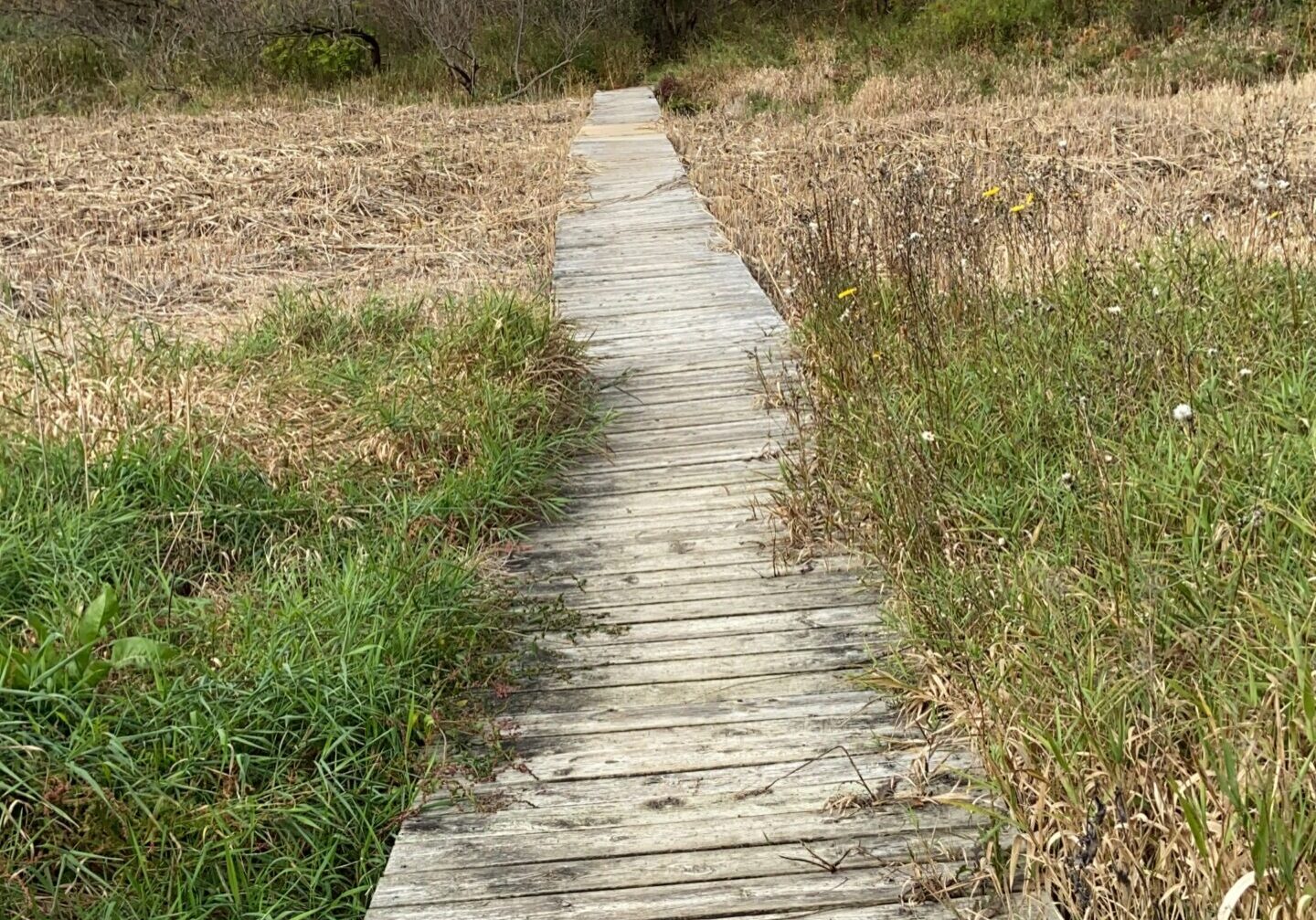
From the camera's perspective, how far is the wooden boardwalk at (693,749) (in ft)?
8.17

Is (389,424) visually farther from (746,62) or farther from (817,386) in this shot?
(746,62)

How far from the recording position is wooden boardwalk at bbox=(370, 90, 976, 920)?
2490 mm

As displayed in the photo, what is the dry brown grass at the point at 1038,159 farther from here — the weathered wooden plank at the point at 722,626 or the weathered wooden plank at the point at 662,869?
the weathered wooden plank at the point at 662,869

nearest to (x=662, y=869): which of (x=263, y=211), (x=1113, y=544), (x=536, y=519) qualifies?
(x=1113, y=544)

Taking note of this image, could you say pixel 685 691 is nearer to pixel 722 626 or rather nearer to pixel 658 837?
pixel 722 626

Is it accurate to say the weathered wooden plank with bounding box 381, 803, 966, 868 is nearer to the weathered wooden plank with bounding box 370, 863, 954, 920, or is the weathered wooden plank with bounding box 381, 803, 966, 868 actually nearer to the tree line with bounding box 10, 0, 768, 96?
the weathered wooden plank with bounding box 370, 863, 954, 920

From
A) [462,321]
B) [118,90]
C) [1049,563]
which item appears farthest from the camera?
[118,90]

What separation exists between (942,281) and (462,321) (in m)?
2.36

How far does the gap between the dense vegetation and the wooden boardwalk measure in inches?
557

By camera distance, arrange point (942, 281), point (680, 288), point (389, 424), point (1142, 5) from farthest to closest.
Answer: point (1142, 5) < point (680, 288) < point (942, 281) < point (389, 424)

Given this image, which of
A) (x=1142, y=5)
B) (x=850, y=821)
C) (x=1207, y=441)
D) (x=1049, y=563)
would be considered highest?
(x=1142, y=5)

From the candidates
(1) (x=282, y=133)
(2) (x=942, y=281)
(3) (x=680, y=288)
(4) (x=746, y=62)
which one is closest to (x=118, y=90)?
(1) (x=282, y=133)

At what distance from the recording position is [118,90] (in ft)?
61.5

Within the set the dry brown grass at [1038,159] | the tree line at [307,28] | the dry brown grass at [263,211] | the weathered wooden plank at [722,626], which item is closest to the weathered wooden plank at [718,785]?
the weathered wooden plank at [722,626]
